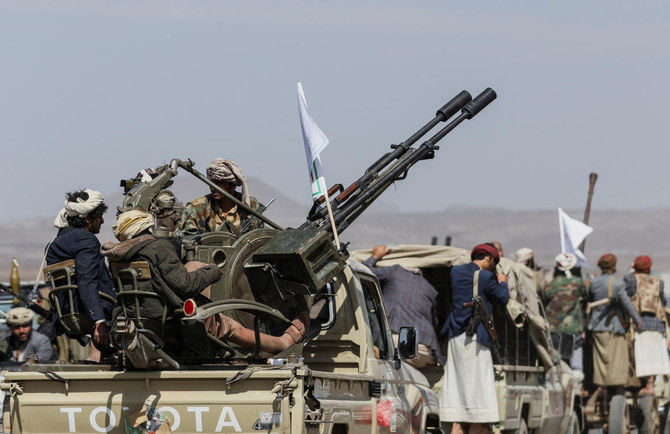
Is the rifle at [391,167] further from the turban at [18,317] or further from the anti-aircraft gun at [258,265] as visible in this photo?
the turban at [18,317]

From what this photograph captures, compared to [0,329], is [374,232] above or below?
above

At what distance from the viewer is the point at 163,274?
27.5ft

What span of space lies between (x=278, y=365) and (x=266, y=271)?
953mm

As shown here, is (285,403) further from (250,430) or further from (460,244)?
(460,244)

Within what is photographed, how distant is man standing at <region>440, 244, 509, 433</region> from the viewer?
13156mm

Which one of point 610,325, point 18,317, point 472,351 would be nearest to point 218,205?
point 472,351

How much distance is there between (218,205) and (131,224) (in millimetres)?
2486

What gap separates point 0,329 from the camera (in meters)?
18.3

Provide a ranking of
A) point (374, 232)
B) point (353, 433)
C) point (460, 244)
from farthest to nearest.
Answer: point (374, 232), point (460, 244), point (353, 433)

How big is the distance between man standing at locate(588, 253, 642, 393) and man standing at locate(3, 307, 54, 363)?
22.0 ft

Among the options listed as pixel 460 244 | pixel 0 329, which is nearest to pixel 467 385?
pixel 0 329

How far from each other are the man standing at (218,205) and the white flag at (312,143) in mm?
538

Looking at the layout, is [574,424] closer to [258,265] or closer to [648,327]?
[648,327]

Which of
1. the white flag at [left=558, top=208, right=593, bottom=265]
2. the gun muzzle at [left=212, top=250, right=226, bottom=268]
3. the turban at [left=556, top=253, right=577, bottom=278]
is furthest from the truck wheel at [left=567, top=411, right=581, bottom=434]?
the gun muzzle at [left=212, top=250, right=226, bottom=268]
